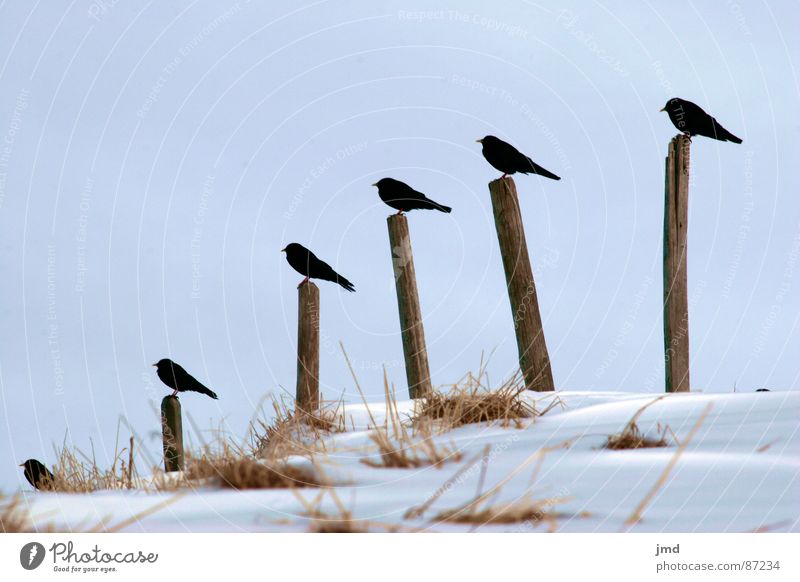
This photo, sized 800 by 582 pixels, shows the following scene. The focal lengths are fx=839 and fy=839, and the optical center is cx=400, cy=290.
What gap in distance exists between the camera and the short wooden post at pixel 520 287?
21.2 feet

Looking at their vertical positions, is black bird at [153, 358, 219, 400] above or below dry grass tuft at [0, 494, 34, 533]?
above

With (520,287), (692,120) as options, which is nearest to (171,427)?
(520,287)

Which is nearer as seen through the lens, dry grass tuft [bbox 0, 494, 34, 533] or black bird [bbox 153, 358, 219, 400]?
dry grass tuft [bbox 0, 494, 34, 533]

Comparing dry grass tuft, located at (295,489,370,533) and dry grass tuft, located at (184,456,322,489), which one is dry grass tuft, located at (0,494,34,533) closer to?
dry grass tuft, located at (184,456,322,489)

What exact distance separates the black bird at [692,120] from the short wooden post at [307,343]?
3.40m

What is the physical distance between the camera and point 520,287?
6.58m

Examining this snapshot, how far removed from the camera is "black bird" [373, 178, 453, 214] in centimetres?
759

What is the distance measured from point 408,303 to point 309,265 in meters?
0.90

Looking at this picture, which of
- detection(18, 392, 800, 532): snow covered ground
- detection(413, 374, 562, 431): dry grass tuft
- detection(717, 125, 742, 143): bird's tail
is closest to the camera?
detection(18, 392, 800, 532): snow covered ground
